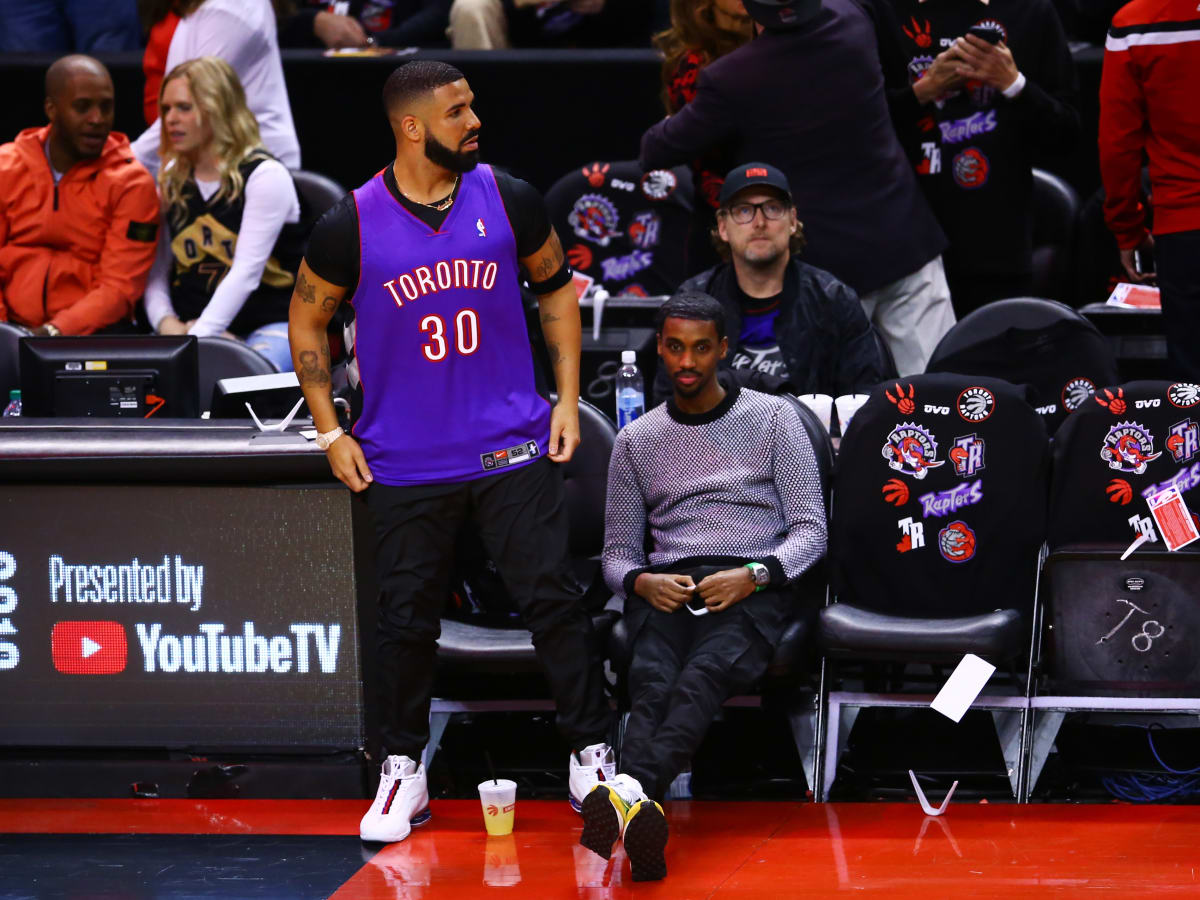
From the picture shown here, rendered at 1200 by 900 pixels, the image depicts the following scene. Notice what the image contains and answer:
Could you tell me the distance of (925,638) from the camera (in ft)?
14.5

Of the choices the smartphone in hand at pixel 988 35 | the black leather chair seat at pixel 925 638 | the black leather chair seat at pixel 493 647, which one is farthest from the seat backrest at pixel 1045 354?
the black leather chair seat at pixel 493 647

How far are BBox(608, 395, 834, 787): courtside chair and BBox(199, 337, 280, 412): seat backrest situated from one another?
1632 mm

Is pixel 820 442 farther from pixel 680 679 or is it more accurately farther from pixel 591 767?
pixel 591 767

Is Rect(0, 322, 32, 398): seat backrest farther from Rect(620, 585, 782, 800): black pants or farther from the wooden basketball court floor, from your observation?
Rect(620, 585, 782, 800): black pants

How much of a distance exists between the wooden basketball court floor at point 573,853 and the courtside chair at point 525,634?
1.00ft

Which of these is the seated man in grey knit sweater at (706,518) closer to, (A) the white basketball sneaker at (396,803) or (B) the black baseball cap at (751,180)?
(A) the white basketball sneaker at (396,803)

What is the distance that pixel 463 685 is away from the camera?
16.9ft

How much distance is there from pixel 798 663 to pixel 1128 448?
1.08 m

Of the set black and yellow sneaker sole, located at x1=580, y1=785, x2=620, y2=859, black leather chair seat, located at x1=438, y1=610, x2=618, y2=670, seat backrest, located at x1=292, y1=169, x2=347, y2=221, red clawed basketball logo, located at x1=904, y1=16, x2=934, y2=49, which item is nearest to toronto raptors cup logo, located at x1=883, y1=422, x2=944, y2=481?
black leather chair seat, located at x1=438, y1=610, x2=618, y2=670

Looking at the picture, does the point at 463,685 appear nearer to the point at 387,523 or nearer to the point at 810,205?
the point at 387,523

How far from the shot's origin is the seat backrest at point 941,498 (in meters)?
4.66

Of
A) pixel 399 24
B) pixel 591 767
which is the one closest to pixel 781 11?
pixel 591 767

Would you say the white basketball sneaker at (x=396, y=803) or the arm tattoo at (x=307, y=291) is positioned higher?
the arm tattoo at (x=307, y=291)

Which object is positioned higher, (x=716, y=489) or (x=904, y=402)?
(x=904, y=402)
